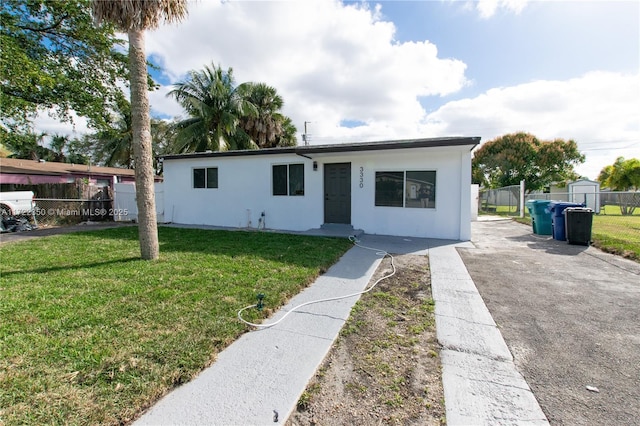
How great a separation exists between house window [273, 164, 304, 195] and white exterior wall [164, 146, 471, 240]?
0.62 feet

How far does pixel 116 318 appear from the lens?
10.5 feet

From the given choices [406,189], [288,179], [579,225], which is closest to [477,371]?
[406,189]

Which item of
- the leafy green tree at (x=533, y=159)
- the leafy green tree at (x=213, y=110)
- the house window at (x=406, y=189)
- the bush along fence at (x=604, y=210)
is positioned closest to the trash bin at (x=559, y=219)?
the bush along fence at (x=604, y=210)

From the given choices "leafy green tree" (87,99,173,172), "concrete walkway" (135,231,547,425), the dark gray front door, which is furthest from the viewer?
"leafy green tree" (87,99,173,172)

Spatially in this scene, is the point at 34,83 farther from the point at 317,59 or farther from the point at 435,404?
the point at 435,404

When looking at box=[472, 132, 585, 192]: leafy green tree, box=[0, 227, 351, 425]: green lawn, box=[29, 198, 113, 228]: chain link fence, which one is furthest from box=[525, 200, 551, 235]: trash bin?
box=[29, 198, 113, 228]: chain link fence

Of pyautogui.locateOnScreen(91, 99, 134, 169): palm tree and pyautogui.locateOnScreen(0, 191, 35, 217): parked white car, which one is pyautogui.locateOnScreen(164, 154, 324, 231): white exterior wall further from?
pyautogui.locateOnScreen(91, 99, 134, 169): palm tree

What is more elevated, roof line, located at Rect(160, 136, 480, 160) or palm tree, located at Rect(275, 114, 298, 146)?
palm tree, located at Rect(275, 114, 298, 146)

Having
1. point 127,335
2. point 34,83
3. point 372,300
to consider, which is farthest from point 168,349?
point 34,83

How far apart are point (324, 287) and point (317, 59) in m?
10.5

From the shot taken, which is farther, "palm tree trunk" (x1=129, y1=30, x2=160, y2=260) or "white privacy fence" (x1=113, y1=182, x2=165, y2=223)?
"white privacy fence" (x1=113, y1=182, x2=165, y2=223)

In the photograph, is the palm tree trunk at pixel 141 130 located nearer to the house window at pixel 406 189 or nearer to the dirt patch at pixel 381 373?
the dirt patch at pixel 381 373

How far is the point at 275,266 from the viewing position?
5.42 meters

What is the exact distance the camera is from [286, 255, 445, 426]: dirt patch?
201 centimetres
